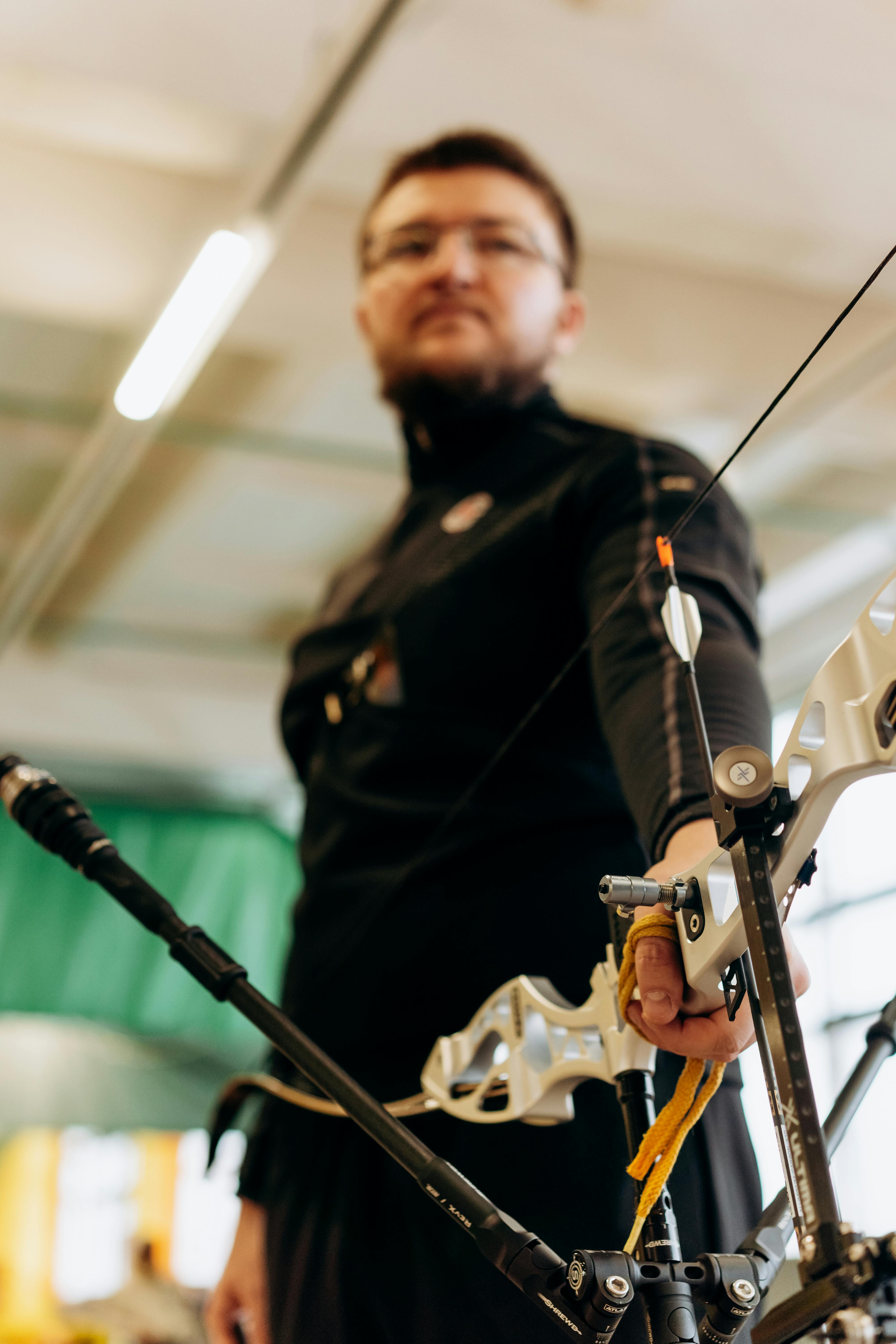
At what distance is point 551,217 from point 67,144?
122 cm

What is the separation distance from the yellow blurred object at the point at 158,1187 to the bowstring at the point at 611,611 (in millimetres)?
3887

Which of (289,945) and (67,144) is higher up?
(67,144)

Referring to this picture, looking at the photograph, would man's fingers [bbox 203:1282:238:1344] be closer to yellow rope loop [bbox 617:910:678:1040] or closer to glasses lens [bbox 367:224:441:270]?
yellow rope loop [bbox 617:910:678:1040]

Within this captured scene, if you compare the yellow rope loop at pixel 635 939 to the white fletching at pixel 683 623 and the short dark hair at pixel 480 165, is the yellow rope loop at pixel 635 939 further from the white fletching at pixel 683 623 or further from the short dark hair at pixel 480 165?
the short dark hair at pixel 480 165

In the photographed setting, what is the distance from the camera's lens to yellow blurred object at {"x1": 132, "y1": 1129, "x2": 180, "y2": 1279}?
4.41 m

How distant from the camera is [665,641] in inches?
22.2

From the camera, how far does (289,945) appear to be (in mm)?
963

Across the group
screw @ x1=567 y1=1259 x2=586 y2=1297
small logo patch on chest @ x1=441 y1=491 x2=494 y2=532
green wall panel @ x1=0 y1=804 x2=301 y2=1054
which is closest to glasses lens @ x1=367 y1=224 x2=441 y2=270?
small logo patch on chest @ x1=441 y1=491 x2=494 y2=532

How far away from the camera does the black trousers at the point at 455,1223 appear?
0.51m

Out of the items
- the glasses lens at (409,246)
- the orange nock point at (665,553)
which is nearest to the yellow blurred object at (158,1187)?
the glasses lens at (409,246)

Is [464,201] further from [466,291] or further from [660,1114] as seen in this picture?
[660,1114]

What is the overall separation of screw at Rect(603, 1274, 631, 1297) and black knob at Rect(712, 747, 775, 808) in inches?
6.0

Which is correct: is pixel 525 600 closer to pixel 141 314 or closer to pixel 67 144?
pixel 67 144

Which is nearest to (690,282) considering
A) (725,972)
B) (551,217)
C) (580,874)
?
(551,217)
